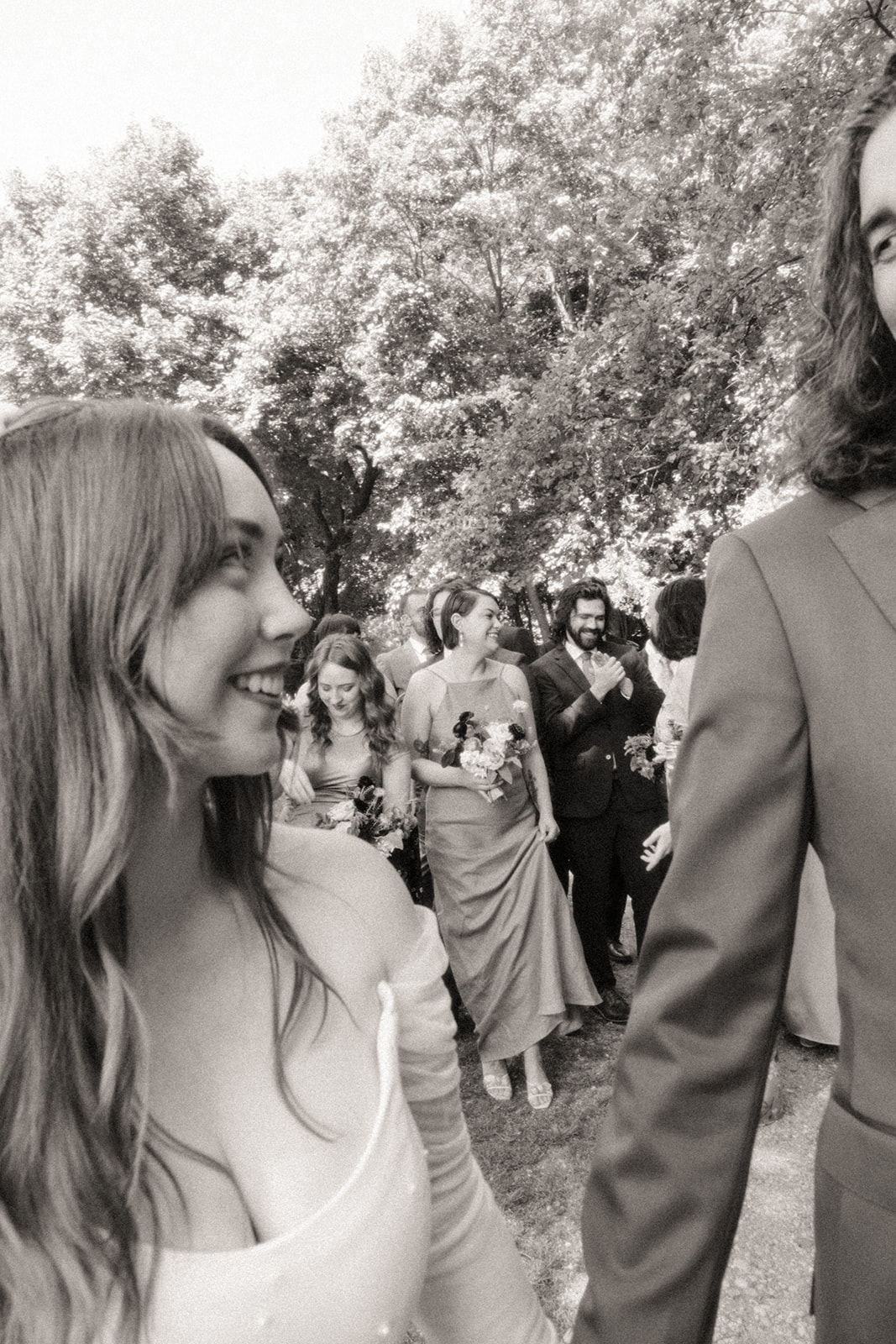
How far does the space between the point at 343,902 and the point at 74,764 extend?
0.52 metres

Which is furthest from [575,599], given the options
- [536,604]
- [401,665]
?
[536,604]

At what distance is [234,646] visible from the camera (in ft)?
3.72

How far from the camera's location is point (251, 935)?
135cm

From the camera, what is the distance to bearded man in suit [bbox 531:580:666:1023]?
498 centimetres

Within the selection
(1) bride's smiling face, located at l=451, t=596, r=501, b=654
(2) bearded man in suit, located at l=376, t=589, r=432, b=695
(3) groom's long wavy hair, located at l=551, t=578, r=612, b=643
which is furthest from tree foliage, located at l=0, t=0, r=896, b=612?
(1) bride's smiling face, located at l=451, t=596, r=501, b=654

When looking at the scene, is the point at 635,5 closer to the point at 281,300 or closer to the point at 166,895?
the point at 166,895

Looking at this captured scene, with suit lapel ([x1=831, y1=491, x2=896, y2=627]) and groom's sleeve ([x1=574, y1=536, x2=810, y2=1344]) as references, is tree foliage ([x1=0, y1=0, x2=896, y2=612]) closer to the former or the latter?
suit lapel ([x1=831, y1=491, x2=896, y2=627])

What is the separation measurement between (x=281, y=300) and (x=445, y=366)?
3.50m

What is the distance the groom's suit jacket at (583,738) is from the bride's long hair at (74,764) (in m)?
4.00

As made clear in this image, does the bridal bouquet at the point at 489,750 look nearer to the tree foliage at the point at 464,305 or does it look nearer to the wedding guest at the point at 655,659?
the wedding guest at the point at 655,659

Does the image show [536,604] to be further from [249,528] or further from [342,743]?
[249,528]

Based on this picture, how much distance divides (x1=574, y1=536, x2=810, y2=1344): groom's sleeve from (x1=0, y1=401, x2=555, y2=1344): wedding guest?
282mm

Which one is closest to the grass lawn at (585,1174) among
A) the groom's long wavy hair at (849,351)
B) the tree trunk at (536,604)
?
the groom's long wavy hair at (849,351)

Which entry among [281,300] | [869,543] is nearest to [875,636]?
[869,543]
